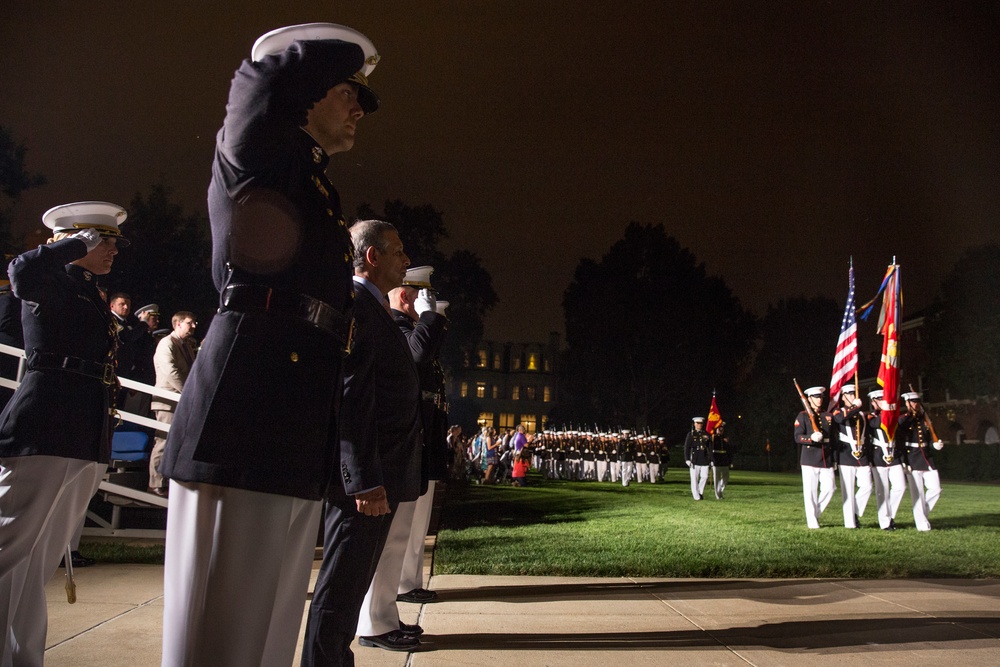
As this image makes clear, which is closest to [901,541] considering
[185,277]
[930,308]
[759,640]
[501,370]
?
[759,640]

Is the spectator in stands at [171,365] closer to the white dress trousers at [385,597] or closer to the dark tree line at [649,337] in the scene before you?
the white dress trousers at [385,597]

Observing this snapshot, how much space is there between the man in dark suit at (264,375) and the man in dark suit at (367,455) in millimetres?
645

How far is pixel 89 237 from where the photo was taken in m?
4.17

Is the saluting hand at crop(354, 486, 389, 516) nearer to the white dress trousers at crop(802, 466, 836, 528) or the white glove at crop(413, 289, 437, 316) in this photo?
the white glove at crop(413, 289, 437, 316)

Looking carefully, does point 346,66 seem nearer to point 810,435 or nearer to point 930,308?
point 810,435

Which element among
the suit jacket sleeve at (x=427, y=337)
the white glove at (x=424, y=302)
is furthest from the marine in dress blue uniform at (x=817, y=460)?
the suit jacket sleeve at (x=427, y=337)

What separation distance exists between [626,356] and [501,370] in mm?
59728

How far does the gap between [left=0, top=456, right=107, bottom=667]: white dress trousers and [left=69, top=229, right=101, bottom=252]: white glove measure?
1.13 metres

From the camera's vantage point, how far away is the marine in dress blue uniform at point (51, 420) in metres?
3.43

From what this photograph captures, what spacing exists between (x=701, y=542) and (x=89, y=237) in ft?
27.8

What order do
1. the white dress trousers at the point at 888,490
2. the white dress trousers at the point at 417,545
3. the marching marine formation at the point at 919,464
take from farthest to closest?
the marching marine formation at the point at 919,464 → the white dress trousers at the point at 888,490 → the white dress trousers at the point at 417,545

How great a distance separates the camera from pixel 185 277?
35.0 meters

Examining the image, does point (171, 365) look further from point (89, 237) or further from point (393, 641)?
point (393, 641)

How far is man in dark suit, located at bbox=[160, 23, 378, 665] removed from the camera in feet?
6.65
